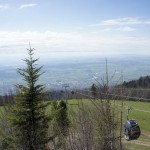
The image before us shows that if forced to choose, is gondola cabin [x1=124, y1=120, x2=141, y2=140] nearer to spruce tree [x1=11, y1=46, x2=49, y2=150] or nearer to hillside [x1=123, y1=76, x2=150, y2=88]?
spruce tree [x1=11, y1=46, x2=49, y2=150]

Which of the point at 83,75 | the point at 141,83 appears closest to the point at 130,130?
the point at 141,83

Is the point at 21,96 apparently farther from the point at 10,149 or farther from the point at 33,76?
the point at 10,149

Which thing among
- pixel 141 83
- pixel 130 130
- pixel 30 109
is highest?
pixel 141 83

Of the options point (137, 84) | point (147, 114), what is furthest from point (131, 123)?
point (137, 84)

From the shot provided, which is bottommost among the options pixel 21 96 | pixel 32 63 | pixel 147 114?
pixel 147 114

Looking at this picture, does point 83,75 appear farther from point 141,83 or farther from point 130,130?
point 130,130

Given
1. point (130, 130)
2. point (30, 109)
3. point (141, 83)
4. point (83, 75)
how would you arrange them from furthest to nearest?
point (83, 75), point (141, 83), point (30, 109), point (130, 130)

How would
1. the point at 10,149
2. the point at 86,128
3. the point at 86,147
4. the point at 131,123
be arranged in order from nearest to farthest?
the point at 86,147, the point at 86,128, the point at 131,123, the point at 10,149

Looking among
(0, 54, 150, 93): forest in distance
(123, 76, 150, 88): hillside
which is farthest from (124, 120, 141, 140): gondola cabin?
(123, 76, 150, 88): hillside

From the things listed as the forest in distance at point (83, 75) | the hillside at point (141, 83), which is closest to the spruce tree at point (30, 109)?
the forest in distance at point (83, 75)
